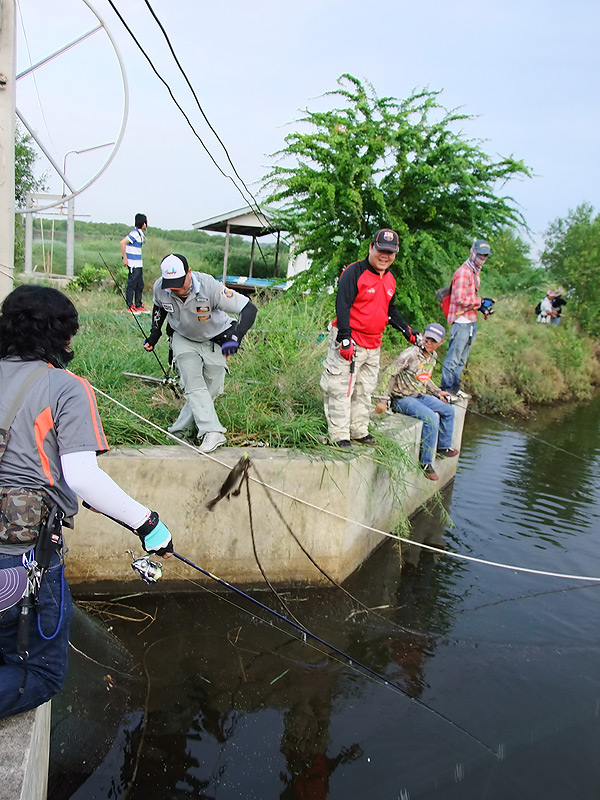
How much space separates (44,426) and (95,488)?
0.96 ft

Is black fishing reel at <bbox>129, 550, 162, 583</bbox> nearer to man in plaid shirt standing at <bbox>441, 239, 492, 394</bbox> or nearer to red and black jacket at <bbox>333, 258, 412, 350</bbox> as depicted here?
red and black jacket at <bbox>333, 258, 412, 350</bbox>

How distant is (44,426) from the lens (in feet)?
7.33

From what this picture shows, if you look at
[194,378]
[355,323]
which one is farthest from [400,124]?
[194,378]

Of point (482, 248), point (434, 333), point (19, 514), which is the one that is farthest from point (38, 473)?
point (482, 248)

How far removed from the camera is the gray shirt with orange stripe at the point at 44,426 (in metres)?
2.21

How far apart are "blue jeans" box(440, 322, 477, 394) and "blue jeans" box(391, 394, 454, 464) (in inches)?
54.6

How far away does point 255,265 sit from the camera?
24406 mm

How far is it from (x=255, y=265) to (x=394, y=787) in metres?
22.6

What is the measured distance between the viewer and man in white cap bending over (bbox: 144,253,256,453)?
4758 mm

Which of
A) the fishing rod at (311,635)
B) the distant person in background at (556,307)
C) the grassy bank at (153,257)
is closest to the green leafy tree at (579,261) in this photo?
the distant person in background at (556,307)

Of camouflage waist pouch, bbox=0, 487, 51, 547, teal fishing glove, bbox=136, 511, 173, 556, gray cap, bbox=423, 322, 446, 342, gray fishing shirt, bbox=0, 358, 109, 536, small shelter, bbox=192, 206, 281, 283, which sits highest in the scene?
small shelter, bbox=192, 206, 281, 283

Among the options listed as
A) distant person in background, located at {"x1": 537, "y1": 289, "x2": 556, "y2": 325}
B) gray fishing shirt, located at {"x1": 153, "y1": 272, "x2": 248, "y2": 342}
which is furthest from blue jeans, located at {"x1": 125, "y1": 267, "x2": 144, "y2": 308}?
distant person in background, located at {"x1": 537, "y1": 289, "x2": 556, "y2": 325}

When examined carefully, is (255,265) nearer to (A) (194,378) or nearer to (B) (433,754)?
(A) (194,378)

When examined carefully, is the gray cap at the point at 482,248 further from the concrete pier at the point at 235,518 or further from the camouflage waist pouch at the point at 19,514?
the camouflage waist pouch at the point at 19,514
